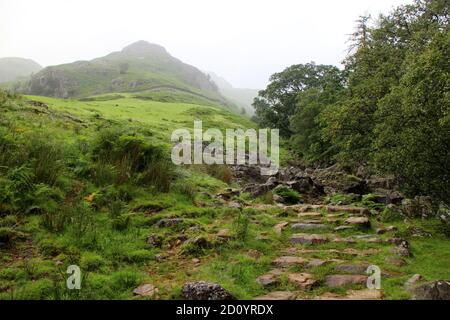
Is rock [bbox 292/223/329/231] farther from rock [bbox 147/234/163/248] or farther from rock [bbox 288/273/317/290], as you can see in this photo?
rock [bbox 147/234/163/248]

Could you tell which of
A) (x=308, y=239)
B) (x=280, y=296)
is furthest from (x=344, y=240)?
(x=280, y=296)

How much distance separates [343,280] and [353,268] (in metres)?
0.61

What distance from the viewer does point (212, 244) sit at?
830 centimetres

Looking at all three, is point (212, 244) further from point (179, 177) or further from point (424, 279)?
point (179, 177)

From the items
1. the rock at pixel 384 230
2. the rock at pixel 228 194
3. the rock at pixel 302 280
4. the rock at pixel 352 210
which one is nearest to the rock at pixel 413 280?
the rock at pixel 302 280

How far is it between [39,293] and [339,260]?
5381 millimetres

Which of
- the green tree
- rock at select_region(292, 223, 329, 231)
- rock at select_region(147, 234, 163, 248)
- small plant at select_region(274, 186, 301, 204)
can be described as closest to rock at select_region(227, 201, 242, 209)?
rock at select_region(292, 223, 329, 231)

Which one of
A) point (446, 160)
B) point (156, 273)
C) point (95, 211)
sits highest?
point (446, 160)

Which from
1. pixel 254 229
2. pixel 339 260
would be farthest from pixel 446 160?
pixel 254 229

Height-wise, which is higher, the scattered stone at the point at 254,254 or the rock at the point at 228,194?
the rock at the point at 228,194

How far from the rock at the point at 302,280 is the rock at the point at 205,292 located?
1332 millimetres

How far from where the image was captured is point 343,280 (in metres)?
6.65

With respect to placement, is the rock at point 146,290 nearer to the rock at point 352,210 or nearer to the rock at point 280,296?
the rock at point 280,296

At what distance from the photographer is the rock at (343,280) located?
654cm
